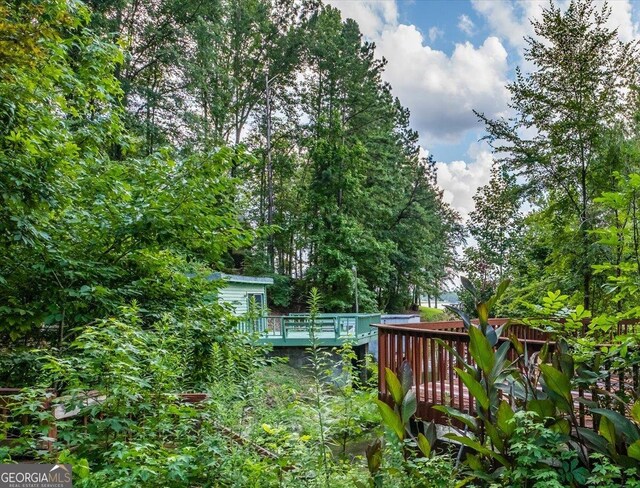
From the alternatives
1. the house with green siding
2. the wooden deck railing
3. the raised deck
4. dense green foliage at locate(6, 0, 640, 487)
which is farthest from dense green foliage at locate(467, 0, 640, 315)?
the house with green siding

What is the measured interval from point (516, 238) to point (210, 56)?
13675mm

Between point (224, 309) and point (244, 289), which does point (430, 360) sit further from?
point (244, 289)

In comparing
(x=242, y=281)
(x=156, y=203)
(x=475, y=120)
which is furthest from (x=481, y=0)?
(x=242, y=281)

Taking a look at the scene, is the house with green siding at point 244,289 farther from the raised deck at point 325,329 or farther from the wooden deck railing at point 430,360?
the wooden deck railing at point 430,360

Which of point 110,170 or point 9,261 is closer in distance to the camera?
point 9,261

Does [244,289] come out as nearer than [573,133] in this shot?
No

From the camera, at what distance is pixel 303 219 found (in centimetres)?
1878

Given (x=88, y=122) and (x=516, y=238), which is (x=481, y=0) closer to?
(x=88, y=122)

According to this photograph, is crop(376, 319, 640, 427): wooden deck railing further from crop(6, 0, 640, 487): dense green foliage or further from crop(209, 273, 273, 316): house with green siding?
crop(209, 273, 273, 316): house with green siding

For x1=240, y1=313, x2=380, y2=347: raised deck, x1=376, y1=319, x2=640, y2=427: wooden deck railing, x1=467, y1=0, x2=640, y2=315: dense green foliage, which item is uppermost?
x1=467, y1=0, x2=640, y2=315: dense green foliage

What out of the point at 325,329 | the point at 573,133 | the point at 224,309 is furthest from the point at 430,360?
the point at 325,329

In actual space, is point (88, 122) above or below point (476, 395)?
above

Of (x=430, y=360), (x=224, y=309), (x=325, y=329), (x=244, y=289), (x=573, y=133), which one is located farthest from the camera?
(x=244, y=289)

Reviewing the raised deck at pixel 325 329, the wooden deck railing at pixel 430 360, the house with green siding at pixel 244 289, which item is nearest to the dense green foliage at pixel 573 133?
the wooden deck railing at pixel 430 360
